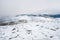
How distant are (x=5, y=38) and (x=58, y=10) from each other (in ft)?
2.96

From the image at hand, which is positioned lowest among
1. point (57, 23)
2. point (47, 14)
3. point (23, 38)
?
point (23, 38)

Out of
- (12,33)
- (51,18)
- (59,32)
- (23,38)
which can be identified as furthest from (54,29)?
(12,33)

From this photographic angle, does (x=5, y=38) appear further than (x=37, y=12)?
→ No

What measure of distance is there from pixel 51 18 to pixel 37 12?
0.77 feet

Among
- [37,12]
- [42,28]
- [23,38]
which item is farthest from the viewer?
[37,12]

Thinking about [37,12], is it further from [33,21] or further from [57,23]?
[57,23]

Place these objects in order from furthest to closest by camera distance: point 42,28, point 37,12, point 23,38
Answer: point 37,12 → point 42,28 → point 23,38

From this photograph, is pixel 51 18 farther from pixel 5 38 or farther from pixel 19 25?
pixel 5 38

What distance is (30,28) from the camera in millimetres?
1454

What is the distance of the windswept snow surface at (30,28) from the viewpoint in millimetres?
1334

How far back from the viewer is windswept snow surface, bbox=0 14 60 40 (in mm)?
1334

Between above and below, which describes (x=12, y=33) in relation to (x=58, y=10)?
below

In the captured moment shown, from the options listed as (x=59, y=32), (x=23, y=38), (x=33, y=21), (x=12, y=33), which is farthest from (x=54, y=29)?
(x=12, y=33)

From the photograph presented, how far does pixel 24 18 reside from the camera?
4.94ft
